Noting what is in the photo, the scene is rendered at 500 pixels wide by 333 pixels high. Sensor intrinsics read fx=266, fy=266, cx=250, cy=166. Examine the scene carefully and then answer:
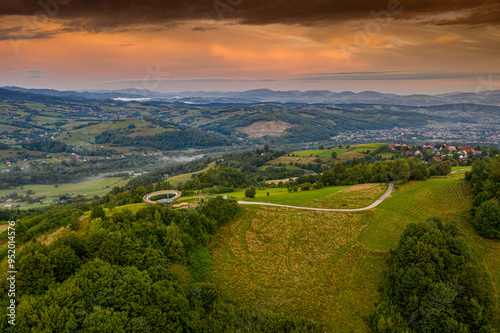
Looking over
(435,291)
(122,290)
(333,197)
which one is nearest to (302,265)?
(435,291)

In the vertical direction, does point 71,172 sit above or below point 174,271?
below

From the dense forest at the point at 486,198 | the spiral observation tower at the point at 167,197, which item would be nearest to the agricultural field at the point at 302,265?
the spiral observation tower at the point at 167,197

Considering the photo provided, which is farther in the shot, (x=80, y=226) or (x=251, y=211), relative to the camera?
(x=251, y=211)

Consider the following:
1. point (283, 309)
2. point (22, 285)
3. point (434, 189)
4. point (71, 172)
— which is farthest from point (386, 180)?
point (71, 172)

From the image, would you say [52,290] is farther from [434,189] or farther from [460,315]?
[434,189]

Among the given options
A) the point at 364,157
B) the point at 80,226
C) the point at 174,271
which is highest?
the point at 80,226

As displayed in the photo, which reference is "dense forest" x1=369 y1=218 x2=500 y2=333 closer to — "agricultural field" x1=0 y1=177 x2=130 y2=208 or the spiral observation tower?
the spiral observation tower

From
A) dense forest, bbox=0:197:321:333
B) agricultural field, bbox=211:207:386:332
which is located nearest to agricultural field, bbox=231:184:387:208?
agricultural field, bbox=211:207:386:332

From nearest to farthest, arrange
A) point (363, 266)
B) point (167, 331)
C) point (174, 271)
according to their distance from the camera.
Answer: point (167, 331) < point (174, 271) < point (363, 266)
